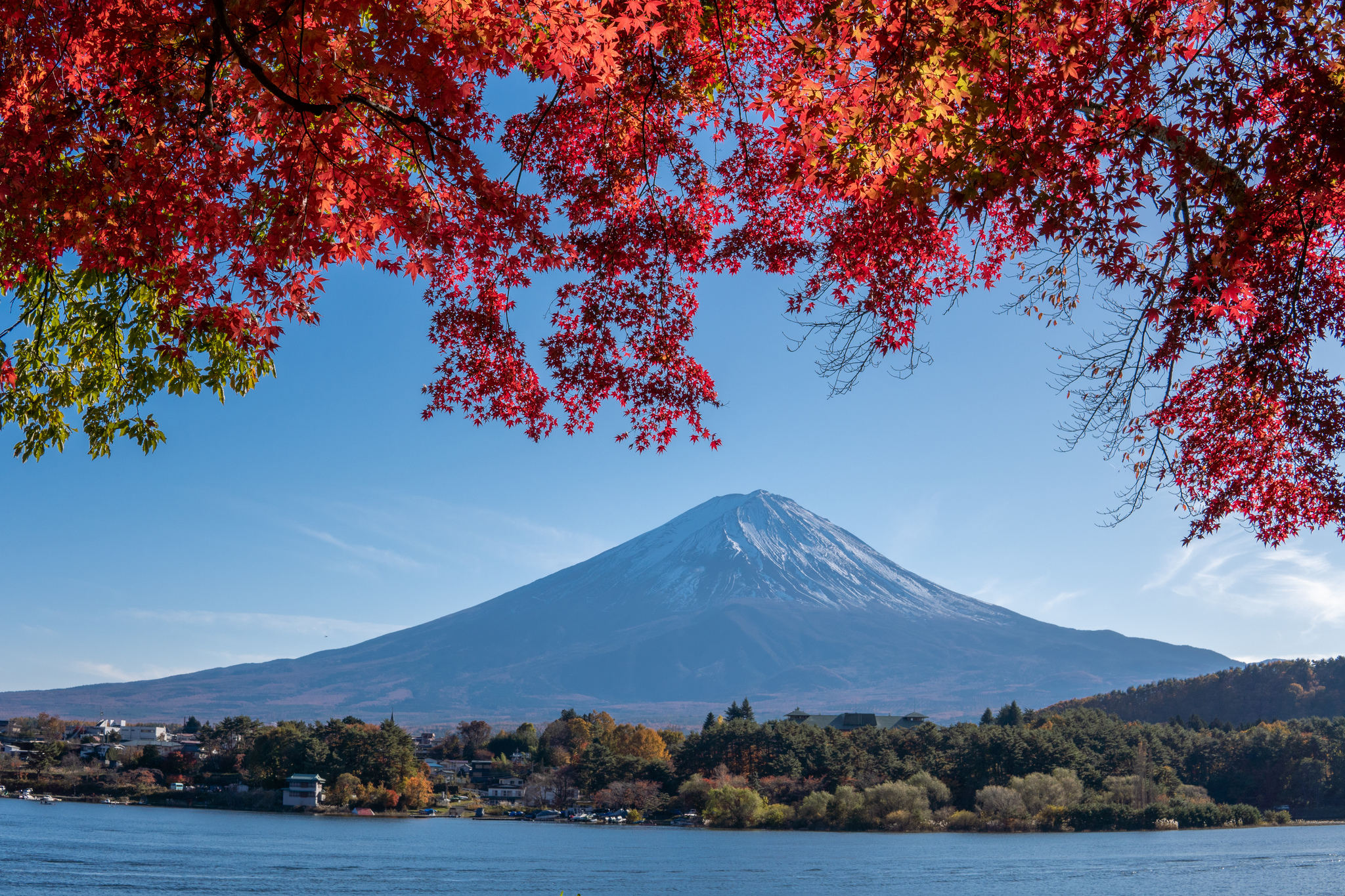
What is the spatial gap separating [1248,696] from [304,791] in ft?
265

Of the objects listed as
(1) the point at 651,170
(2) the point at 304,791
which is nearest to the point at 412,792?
(2) the point at 304,791

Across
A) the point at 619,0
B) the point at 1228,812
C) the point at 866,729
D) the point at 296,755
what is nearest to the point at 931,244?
the point at 619,0

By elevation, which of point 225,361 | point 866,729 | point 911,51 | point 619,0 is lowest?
point 866,729

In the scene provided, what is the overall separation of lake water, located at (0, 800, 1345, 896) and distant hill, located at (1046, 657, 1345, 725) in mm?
31317

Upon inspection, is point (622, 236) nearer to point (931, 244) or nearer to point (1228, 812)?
point (931, 244)

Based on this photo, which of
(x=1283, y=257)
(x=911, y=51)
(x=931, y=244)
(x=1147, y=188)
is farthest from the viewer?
(x=931, y=244)

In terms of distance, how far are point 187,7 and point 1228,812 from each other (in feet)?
216

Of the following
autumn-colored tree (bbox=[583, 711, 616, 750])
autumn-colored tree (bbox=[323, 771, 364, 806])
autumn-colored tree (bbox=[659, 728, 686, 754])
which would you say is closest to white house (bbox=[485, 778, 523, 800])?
autumn-colored tree (bbox=[583, 711, 616, 750])

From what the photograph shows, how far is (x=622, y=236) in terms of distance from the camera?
19.3 feet

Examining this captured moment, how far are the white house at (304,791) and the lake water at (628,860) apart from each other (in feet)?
15.5

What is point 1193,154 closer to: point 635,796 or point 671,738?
point 635,796

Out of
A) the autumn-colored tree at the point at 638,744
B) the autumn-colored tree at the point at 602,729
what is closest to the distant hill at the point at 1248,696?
the autumn-colored tree at the point at 638,744

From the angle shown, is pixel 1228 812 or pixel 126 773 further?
pixel 126 773

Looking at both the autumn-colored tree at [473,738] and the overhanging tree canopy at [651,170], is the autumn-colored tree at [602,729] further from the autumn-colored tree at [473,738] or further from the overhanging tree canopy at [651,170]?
the overhanging tree canopy at [651,170]
